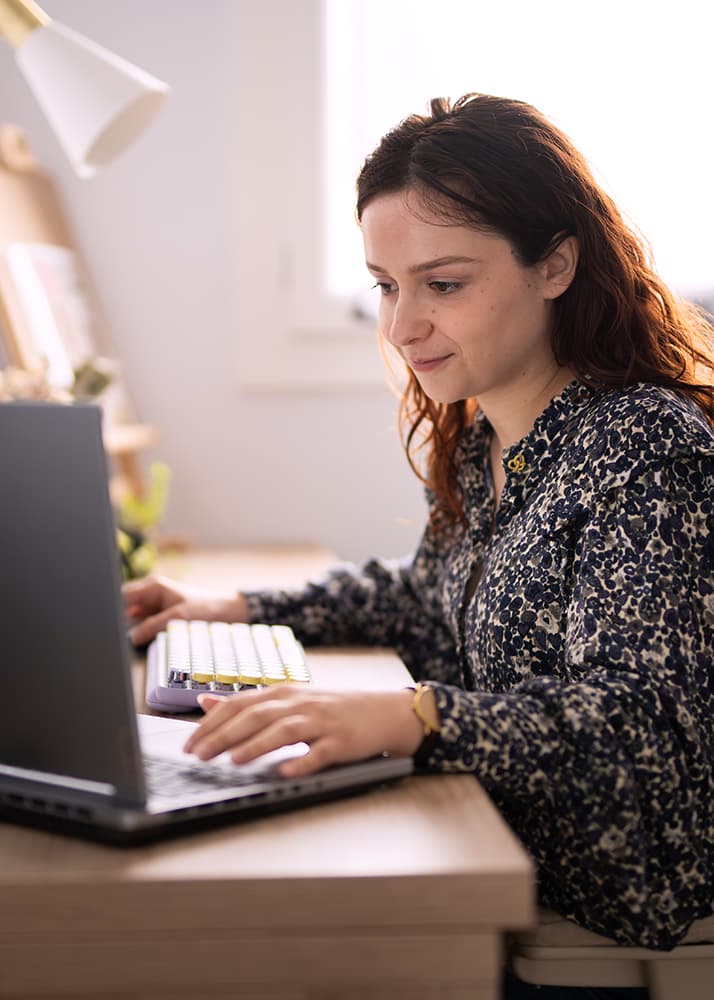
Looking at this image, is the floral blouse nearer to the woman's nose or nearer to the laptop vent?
the woman's nose

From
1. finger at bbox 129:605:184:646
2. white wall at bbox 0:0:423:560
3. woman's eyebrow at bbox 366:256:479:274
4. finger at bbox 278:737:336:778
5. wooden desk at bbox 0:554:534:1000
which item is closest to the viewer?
wooden desk at bbox 0:554:534:1000

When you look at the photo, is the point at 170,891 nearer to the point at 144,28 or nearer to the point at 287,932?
the point at 287,932

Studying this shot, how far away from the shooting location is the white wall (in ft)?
7.93

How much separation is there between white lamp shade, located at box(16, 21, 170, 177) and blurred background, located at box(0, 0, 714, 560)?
94 centimetres

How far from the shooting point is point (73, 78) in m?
1.46

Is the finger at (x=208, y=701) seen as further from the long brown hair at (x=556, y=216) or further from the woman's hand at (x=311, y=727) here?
the long brown hair at (x=556, y=216)

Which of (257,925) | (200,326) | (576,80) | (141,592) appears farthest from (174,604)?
(576,80)

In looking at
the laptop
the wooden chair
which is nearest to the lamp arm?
the laptop

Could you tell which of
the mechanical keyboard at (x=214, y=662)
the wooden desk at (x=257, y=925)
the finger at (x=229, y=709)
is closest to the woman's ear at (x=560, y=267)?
the mechanical keyboard at (x=214, y=662)

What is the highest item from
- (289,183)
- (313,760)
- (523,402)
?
(289,183)

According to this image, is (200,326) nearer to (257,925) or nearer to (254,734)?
(254,734)

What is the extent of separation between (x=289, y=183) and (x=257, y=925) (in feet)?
6.64

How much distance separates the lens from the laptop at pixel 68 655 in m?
0.66

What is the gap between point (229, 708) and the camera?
81cm
